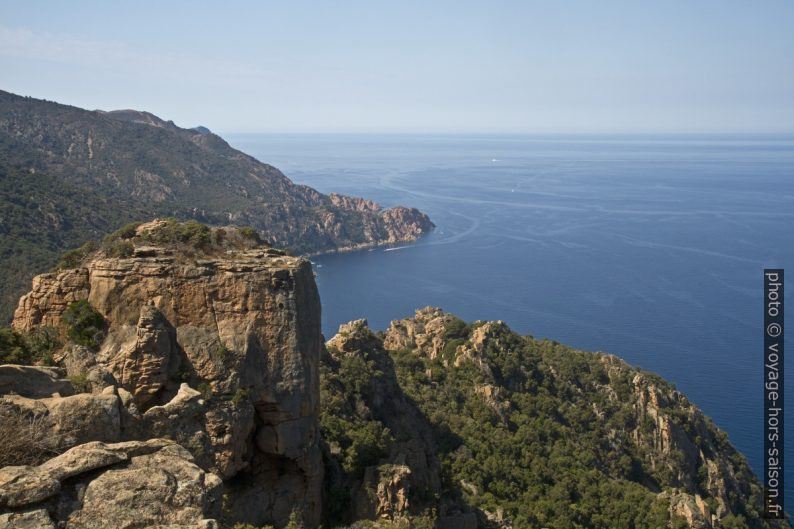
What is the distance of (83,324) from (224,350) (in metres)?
3.36

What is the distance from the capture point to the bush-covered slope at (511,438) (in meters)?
21.1

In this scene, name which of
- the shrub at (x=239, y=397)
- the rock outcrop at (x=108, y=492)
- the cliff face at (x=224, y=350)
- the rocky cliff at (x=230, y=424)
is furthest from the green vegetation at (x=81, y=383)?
the rock outcrop at (x=108, y=492)

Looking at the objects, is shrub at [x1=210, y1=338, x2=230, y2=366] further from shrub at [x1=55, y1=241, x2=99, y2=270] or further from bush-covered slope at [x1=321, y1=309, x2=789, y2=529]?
bush-covered slope at [x1=321, y1=309, x2=789, y2=529]

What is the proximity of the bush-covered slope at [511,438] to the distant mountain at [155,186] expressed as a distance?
7264cm

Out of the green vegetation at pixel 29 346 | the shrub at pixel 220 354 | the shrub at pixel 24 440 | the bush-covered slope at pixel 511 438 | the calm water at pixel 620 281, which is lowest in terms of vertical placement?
the calm water at pixel 620 281

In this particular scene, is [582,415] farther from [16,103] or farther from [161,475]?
[16,103]

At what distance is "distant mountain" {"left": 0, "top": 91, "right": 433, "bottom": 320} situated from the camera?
409 feet

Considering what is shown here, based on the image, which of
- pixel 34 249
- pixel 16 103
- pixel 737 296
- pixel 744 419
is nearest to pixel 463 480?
pixel 744 419

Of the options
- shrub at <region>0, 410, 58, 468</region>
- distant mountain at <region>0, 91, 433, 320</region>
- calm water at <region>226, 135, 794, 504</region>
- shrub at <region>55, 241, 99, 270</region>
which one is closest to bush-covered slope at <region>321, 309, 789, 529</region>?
shrub at <region>55, 241, 99, 270</region>

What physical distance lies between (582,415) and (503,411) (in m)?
6.98

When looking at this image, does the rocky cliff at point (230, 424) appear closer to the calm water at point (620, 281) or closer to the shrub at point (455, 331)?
the shrub at point (455, 331)

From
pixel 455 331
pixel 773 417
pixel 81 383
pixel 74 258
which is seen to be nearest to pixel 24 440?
pixel 81 383

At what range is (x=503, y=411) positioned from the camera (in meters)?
38.1

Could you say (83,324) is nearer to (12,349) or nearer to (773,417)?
(12,349)
